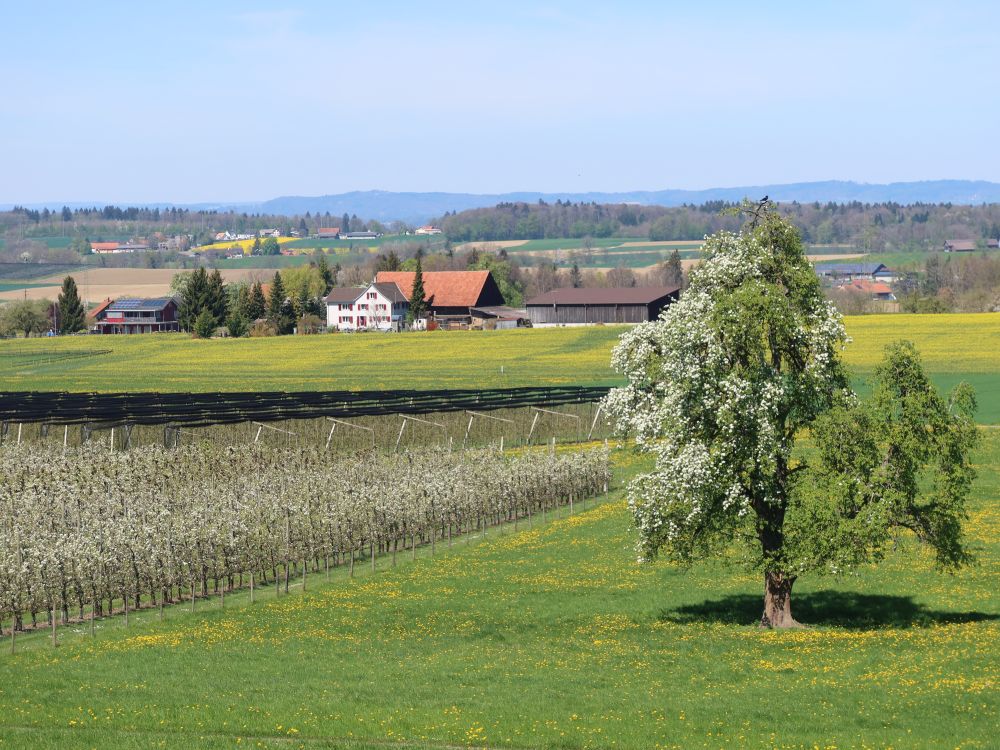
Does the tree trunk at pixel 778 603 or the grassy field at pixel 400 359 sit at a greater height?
the tree trunk at pixel 778 603

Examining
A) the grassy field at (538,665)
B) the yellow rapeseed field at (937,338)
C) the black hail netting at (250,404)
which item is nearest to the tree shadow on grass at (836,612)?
the grassy field at (538,665)

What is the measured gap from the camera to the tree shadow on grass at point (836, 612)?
45219mm

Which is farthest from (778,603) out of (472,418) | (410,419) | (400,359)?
(400,359)

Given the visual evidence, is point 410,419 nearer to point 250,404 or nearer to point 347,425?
point 347,425

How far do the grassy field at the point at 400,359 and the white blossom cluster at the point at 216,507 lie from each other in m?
48.4

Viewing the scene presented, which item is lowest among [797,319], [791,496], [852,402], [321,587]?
[321,587]

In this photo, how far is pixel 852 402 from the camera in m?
42.0

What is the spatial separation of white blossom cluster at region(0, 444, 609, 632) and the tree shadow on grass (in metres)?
19.0

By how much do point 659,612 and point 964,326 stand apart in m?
121

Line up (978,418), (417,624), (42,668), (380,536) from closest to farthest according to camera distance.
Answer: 1. (42,668)
2. (417,624)
3. (380,536)
4. (978,418)

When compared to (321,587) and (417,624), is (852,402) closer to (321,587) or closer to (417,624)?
(417,624)

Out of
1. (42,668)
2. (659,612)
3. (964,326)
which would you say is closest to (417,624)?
(659,612)

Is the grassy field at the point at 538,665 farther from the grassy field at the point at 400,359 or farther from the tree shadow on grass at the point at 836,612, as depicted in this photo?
the grassy field at the point at 400,359

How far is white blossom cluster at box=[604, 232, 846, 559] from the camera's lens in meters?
41.5
